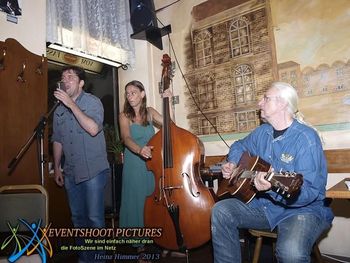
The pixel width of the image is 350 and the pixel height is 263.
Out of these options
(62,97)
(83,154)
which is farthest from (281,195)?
(62,97)

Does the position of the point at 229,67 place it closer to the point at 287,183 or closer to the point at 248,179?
the point at 248,179

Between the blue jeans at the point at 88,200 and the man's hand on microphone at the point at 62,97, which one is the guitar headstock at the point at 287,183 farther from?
the man's hand on microphone at the point at 62,97

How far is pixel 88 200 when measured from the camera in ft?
6.70

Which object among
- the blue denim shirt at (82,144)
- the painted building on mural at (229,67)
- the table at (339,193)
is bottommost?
the table at (339,193)

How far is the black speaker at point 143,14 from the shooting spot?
3.20m

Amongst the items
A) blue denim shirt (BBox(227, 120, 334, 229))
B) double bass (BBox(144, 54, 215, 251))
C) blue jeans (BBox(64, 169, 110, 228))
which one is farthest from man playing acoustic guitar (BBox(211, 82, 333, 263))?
blue jeans (BBox(64, 169, 110, 228))

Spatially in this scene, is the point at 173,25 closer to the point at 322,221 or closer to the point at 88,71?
the point at 88,71

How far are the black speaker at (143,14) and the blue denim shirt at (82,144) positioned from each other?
1.43m

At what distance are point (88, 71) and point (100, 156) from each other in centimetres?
167

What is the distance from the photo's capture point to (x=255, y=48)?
2693 mm

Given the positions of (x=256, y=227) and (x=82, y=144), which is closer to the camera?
(x=256, y=227)

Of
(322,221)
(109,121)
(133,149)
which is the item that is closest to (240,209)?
(322,221)

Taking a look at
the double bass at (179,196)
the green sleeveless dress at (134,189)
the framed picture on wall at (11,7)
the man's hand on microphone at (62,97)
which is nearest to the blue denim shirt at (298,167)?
the double bass at (179,196)

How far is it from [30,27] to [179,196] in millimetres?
1956
